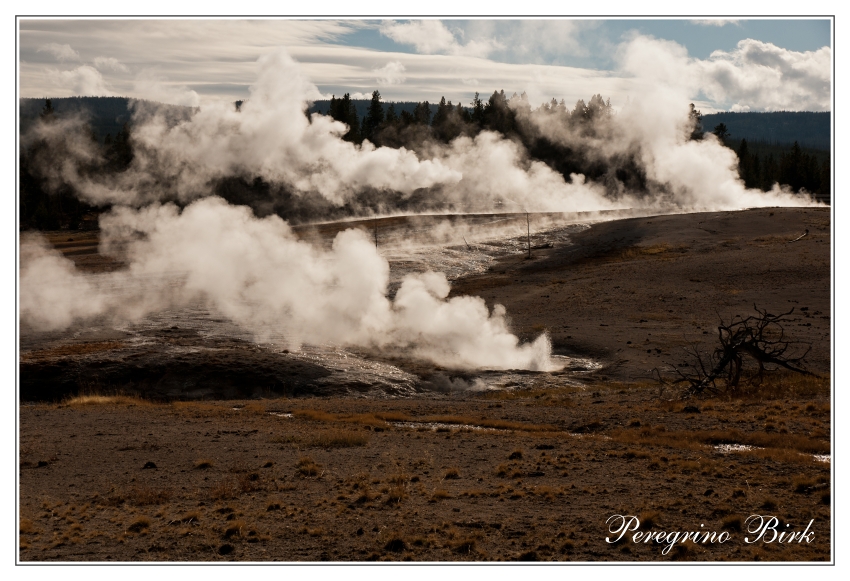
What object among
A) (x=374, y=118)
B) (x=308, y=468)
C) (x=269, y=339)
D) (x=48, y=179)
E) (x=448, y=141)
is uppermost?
(x=374, y=118)

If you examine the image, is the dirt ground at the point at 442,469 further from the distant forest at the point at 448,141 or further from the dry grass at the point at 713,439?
the distant forest at the point at 448,141

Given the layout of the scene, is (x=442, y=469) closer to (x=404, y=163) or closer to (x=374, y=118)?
(x=404, y=163)

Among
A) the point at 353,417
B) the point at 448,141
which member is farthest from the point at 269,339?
the point at 448,141

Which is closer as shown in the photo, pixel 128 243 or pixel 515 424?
pixel 515 424

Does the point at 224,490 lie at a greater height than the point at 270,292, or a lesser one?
lesser

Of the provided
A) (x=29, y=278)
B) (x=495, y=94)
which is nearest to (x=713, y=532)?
(x=29, y=278)

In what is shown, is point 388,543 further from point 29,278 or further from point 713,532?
point 29,278

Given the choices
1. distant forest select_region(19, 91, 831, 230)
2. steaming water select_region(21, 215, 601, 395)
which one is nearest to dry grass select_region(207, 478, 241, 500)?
steaming water select_region(21, 215, 601, 395)
